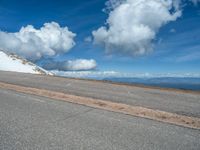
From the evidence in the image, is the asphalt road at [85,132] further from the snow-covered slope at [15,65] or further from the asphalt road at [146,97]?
the snow-covered slope at [15,65]

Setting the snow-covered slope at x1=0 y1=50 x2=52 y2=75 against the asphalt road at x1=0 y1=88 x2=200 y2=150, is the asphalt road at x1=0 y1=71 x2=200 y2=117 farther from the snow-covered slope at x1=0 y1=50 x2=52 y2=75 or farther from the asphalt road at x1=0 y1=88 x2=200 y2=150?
the snow-covered slope at x1=0 y1=50 x2=52 y2=75

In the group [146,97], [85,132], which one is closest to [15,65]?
[146,97]

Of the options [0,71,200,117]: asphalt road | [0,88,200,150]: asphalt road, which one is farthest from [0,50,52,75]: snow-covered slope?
[0,88,200,150]: asphalt road

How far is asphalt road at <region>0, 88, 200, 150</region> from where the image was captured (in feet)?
18.5

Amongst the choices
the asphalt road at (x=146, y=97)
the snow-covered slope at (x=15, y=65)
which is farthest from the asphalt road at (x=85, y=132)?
the snow-covered slope at (x=15, y=65)

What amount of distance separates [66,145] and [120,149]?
3.94ft

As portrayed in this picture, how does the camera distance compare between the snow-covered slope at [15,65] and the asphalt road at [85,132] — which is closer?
the asphalt road at [85,132]

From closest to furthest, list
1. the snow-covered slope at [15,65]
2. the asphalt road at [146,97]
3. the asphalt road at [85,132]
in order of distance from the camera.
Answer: the asphalt road at [85,132], the asphalt road at [146,97], the snow-covered slope at [15,65]

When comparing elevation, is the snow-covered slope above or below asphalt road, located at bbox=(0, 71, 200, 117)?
above

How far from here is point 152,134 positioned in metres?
6.62

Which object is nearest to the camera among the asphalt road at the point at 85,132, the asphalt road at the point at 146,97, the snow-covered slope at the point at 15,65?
the asphalt road at the point at 85,132

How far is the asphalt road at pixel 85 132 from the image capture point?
18.5ft

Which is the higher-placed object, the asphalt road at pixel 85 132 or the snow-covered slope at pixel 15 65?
the snow-covered slope at pixel 15 65

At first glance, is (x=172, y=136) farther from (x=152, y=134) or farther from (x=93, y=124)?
(x=93, y=124)
